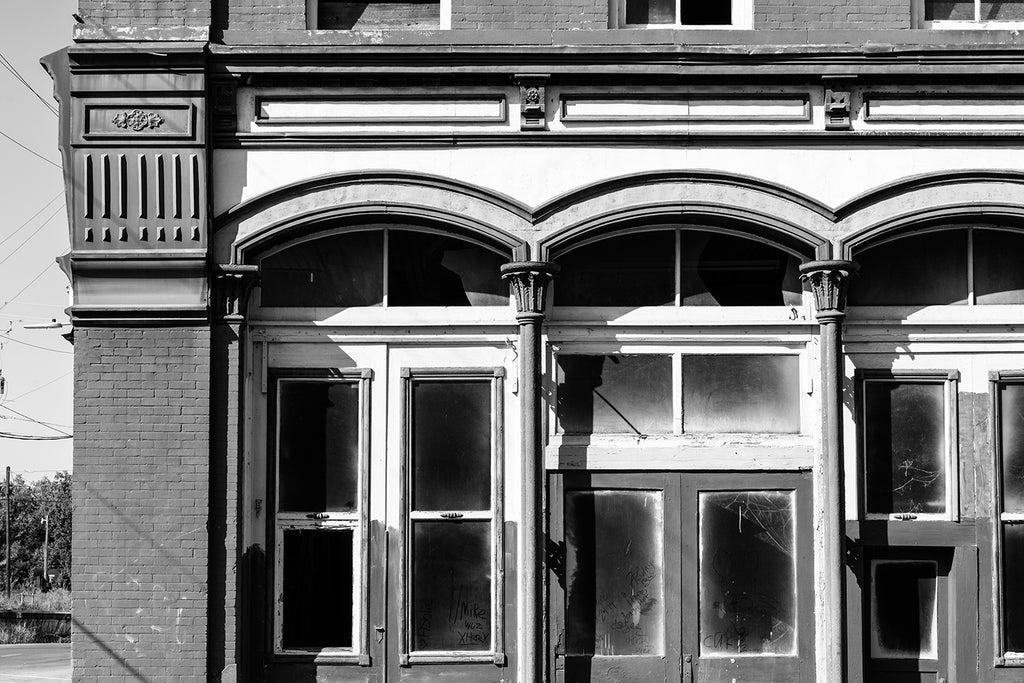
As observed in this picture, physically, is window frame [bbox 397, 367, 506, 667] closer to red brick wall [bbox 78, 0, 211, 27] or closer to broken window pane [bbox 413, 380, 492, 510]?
broken window pane [bbox 413, 380, 492, 510]

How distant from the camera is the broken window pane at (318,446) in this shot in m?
8.31

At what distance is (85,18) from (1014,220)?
23.3 ft

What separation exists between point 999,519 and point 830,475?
137cm

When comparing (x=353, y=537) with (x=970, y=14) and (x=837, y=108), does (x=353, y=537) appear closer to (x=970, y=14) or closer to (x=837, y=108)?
(x=837, y=108)

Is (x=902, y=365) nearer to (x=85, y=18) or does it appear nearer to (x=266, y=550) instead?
(x=266, y=550)

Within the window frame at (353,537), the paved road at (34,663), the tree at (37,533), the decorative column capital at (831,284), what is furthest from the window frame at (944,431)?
the tree at (37,533)

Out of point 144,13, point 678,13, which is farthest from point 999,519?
point 144,13

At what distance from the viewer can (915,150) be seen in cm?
824

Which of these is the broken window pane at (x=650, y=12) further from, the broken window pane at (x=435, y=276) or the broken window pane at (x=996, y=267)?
the broken window pane at (x=996, y=267)

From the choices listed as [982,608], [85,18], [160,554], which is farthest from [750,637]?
[85,18]

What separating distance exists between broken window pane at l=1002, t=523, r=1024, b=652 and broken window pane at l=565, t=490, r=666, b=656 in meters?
2.56

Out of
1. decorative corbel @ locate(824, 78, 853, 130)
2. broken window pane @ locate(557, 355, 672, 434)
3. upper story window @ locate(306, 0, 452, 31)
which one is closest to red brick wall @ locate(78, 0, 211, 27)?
upper story window @ locate(306, 0, 452, 31)

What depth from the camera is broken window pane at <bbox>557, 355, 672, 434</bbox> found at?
8.37 meters

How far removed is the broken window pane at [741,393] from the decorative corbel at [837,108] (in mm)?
1768
